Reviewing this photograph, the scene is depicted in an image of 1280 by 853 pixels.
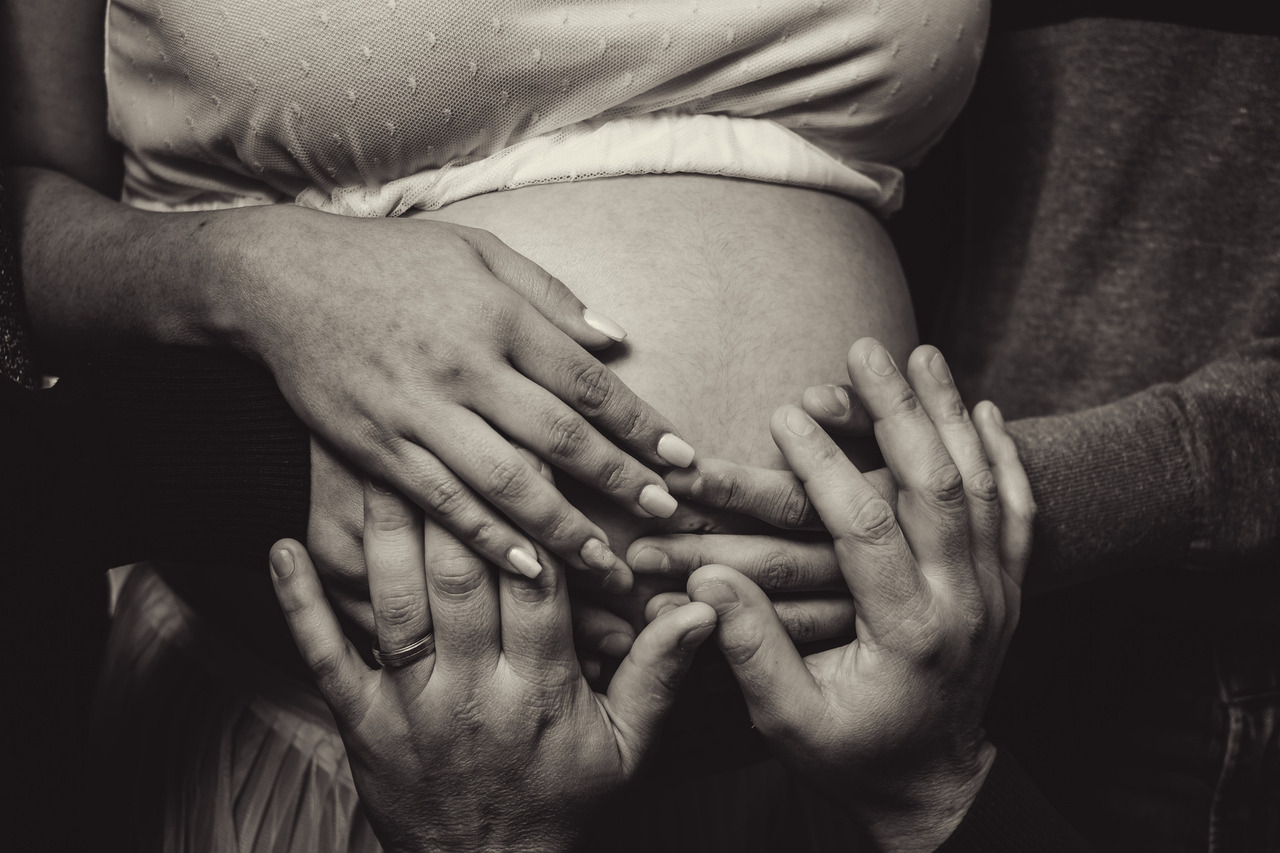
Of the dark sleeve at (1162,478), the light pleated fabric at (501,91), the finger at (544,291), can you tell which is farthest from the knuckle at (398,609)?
the dark sleeve at (1162,478)

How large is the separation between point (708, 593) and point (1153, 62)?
0.79 meters

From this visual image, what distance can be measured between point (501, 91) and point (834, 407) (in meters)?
0.34

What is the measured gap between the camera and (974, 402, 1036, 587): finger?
70cm

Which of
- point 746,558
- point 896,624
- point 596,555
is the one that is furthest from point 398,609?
point 896,624

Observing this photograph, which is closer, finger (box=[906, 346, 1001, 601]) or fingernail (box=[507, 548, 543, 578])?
fingernail (box=[507, 548, 543, 578])

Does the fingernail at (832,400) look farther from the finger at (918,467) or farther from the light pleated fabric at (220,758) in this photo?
the light pleated fabric at (220,758)

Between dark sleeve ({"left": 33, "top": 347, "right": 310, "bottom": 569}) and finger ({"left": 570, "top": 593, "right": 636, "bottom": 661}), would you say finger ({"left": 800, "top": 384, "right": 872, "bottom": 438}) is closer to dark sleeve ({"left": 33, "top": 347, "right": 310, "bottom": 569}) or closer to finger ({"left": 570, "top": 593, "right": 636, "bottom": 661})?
finger ({"left": 570, "top": 593, "right": 636, "bottom": 661})

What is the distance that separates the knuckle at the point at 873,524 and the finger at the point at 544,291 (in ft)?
0.70

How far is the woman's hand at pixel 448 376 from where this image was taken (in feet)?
1.74

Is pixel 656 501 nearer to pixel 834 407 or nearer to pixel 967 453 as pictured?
pixel 834 407

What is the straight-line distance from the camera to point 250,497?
22.7 inches

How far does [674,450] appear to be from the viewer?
58cm

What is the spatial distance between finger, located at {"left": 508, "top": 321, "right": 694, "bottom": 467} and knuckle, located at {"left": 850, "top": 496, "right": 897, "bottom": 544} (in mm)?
127

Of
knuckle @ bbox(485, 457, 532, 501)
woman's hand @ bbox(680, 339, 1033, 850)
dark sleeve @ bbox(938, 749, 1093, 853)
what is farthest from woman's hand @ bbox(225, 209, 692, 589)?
dark sleeve @ bbox(938, 749, 1093, 853)
